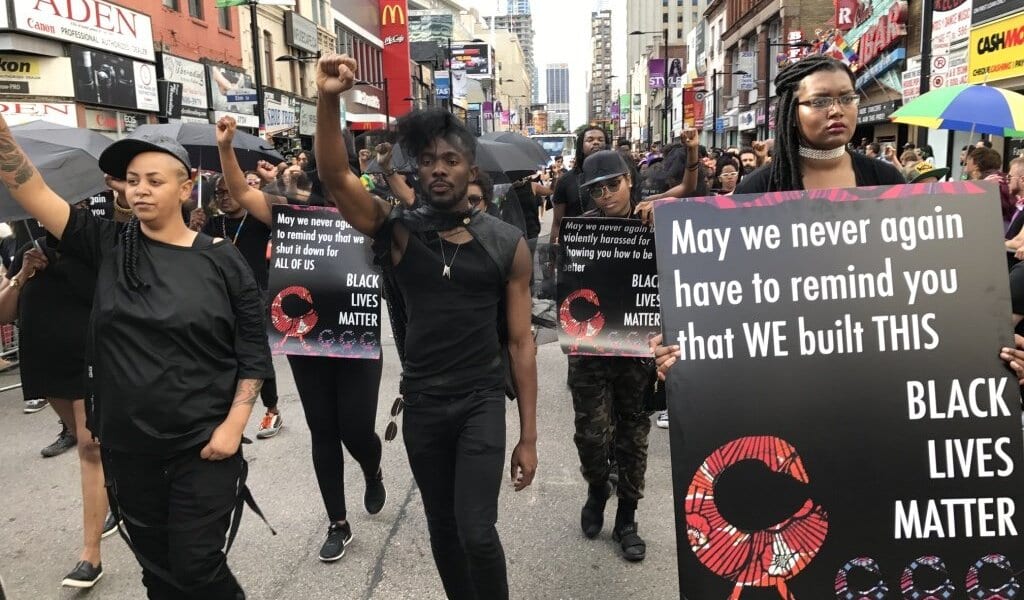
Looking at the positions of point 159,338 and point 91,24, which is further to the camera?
point 91,24

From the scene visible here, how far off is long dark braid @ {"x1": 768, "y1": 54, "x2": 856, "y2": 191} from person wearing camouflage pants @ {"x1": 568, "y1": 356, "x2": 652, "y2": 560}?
A: 4.77 feet

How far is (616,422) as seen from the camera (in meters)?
3.96

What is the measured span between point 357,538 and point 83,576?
1.26 m

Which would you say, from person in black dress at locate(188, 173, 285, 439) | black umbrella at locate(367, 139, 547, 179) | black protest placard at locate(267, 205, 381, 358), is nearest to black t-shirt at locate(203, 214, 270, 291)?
person in black dress at locate(188, 173, 285, 439)

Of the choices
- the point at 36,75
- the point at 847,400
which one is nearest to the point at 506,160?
the point at 847,400

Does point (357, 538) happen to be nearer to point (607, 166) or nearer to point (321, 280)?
point (321, 280)

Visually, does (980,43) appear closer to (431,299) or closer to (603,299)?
(603,299)

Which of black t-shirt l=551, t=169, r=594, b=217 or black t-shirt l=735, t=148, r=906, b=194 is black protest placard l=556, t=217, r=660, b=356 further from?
black t-shirt l=551, t=169, r=594, b=217

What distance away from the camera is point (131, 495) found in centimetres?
262

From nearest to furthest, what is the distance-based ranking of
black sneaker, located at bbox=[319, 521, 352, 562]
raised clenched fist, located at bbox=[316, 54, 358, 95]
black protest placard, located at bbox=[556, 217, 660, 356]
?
raised clenched fist, located at bbox=[316, 54, 358, 95] < black sneaker, located at bbox=[319, 521, 352, 562] < black protest placard, located at bbox=[556, 217, 660, 356]

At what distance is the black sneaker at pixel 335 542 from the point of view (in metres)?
3.79

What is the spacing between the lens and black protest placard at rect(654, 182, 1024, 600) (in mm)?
2076

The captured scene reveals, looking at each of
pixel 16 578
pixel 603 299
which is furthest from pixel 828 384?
pixel 16 578

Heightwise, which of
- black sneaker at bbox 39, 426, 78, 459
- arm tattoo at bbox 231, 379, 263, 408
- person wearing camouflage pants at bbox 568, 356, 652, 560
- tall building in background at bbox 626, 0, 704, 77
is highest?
tall building in background at bbox 626, 0, 704, 77
